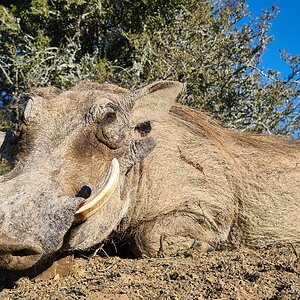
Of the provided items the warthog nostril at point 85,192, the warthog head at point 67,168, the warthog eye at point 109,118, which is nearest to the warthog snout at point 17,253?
the warthog head at point 67,168

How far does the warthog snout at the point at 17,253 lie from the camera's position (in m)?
1.92

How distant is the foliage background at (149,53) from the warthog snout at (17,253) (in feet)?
14.6

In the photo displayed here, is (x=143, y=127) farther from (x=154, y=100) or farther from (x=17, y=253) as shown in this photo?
(x=17, y=253)

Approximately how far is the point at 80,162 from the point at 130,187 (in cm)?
67

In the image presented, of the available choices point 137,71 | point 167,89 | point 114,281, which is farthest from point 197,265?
point 137,71

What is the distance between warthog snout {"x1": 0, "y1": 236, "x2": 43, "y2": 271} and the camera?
1923mm

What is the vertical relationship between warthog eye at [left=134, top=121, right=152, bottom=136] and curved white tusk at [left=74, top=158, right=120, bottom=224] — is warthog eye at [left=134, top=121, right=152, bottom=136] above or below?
above

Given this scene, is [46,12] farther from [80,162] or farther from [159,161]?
[80,162]

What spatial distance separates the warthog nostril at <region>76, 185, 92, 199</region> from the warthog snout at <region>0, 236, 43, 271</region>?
1.37ft

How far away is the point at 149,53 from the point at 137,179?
3937 millimetres

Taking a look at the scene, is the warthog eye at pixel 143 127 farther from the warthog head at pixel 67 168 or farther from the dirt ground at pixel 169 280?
the dirt ground at pixel 169 280

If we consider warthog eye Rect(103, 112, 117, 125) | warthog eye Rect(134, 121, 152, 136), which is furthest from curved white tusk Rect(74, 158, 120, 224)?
warthog eye Rect(134, 121, 152, 136)

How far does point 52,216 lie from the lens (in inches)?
81.6

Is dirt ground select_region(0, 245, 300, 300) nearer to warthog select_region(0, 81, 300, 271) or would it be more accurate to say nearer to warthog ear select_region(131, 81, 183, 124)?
warthog select_region(0, 81, 300, 271)
